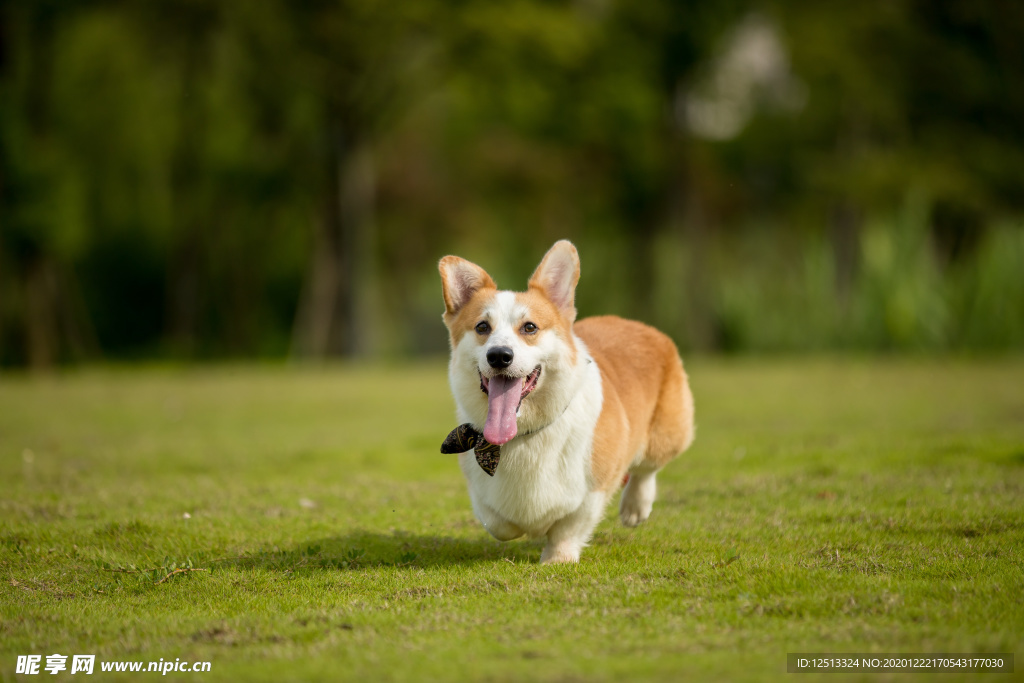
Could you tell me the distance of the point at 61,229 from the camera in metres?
17.9

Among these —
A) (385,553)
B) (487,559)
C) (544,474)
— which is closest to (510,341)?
(544,474)

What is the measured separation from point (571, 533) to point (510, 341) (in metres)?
0.94

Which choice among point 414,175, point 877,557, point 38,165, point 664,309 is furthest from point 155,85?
point 877,557

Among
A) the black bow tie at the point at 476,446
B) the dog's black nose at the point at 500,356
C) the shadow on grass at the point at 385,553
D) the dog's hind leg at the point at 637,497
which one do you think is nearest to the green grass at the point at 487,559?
the shadow on grass at the point at 385,553

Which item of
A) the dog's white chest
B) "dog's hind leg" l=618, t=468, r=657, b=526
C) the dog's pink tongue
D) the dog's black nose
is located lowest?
"dog's hind leg" l=618, t=468, r=657, b=526

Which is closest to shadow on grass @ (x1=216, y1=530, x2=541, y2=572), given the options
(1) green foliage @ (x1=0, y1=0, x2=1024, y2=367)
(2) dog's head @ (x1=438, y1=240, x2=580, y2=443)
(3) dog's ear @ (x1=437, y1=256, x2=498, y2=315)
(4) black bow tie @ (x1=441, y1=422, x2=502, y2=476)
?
(4) black bow tie @ (x1=441, y1=422, x2=502, y2=476)

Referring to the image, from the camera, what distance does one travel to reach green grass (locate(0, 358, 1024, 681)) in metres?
3.07

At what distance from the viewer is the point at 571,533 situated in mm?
4258

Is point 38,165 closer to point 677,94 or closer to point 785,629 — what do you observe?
point 677,94

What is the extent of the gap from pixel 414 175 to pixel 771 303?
558 inches

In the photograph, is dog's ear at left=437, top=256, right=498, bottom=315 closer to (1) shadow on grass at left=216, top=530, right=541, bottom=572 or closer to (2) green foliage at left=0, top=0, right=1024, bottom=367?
(1) shadow on grass at left=216, top=530, right=541, bottom=572

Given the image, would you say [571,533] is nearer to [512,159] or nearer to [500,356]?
[500,356]

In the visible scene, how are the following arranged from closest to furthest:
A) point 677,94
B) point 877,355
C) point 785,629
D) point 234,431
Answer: point 785,629
point 234,431
point 877,355
point 677,94

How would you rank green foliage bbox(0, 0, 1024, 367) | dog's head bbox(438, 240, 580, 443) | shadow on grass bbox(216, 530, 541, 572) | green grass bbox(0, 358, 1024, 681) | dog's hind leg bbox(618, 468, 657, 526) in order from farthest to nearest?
green foliage bbox(0, 0, 1024, 367)
dog's hind leg bbox(618, 468, 657, 526)
shadow on grass bbox(216, 530, 541, 572)
dog's head bbox(438, 240, 580, 443)
green grass bbox(0, 358, 1024, 681)
